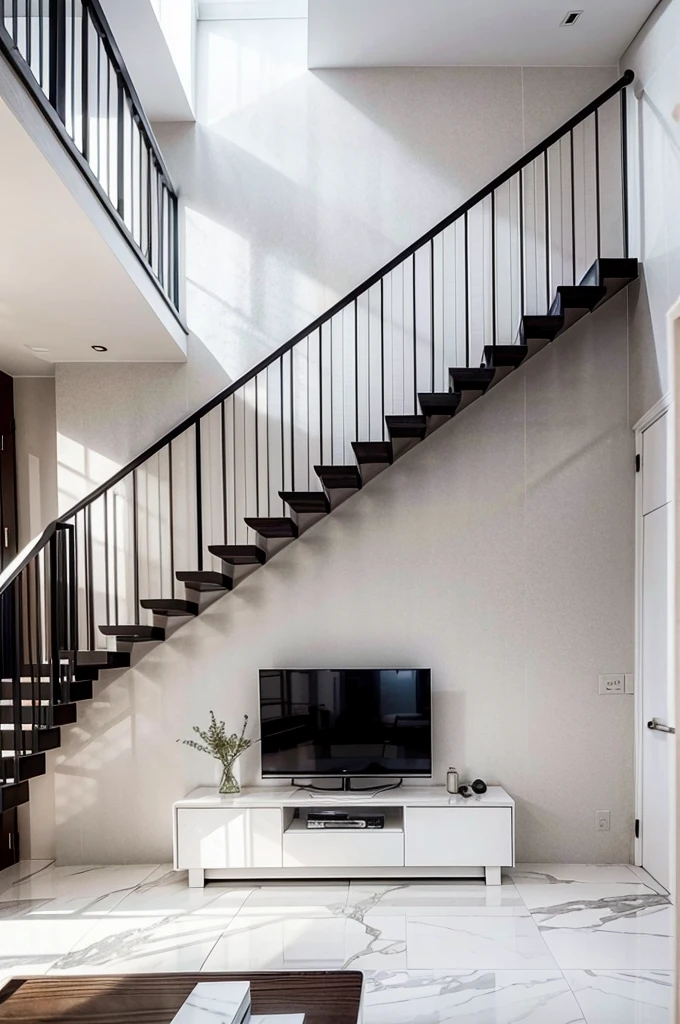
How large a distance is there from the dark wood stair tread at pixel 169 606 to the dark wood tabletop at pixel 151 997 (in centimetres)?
258

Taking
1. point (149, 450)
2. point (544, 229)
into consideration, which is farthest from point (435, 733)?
point (544, 229)

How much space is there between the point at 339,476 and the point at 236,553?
76 centimetres

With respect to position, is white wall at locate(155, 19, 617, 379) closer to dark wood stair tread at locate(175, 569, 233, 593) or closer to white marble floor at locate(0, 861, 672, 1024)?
dark wood stair tread at locate(175, 569, 233, 593)

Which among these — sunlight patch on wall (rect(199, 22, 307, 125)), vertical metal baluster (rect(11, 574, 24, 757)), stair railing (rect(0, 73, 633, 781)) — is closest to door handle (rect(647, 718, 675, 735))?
stair railing (rect(0, 73, 633, 781))

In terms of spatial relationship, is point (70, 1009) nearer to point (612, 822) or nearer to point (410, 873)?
point (410, 873)

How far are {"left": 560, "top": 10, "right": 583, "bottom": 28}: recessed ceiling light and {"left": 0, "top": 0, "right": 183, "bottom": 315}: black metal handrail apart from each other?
100 inches

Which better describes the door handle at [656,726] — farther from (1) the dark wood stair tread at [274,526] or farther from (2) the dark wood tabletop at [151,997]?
(2) the dark wood tabletop at [151,997]

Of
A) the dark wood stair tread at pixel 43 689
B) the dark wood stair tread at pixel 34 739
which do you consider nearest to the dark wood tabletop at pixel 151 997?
the dark wood stair tread at pixel 34 739

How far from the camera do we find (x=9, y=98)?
9.67ft

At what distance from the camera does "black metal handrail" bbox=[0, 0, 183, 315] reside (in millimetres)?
3646

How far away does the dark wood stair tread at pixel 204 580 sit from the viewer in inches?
212

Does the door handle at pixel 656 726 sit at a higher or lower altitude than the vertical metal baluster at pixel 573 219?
lower

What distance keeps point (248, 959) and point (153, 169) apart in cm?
452

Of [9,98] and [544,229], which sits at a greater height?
[544,229]
